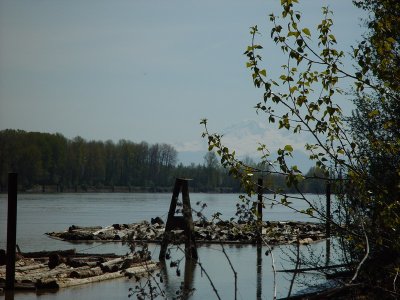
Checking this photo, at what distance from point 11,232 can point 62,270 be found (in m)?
2.34

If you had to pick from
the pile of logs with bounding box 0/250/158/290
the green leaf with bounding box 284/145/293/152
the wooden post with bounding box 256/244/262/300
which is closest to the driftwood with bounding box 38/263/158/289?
the pile of logs with bounding box 0/250/158/290

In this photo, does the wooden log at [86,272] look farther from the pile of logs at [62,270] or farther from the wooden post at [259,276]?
the wooden post at [259,276]

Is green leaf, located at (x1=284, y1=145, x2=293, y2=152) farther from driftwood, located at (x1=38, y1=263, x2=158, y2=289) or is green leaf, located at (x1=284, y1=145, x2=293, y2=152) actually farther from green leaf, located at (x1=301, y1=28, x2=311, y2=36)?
driftwood, located at (x1=38, y1=263, x2=158, y2=289)

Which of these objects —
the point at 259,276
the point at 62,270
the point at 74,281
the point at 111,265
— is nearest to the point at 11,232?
the point at 74,281

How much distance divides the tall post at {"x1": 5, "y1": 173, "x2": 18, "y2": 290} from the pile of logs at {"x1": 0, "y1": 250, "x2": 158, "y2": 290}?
11.0 inches

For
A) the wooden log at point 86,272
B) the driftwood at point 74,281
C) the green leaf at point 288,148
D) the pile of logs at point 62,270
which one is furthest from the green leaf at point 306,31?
the wooden log at point 86,272

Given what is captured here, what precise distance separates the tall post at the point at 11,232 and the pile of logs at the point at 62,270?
0.28 metres

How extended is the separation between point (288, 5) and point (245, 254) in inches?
809

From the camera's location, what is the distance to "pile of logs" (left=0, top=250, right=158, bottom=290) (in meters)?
18.7

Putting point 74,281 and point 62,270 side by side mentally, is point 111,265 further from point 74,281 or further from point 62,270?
point 74,281

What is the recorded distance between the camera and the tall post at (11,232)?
1819cm

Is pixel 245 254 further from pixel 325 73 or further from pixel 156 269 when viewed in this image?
pixel 325 73

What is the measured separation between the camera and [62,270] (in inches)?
814

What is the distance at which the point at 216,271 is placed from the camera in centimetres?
2375
